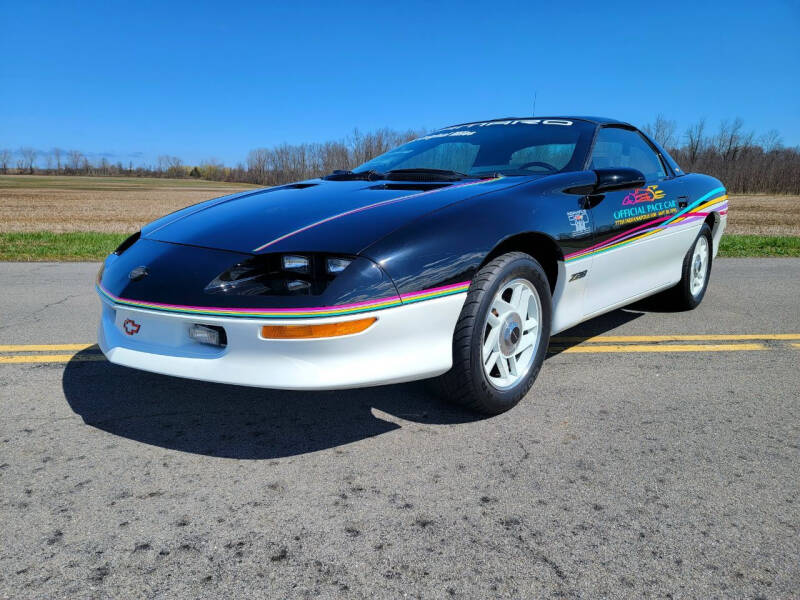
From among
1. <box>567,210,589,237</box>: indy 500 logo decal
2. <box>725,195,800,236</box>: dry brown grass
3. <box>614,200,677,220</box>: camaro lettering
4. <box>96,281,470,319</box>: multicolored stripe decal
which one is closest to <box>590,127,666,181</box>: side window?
<box>614,200,677,220</box>: camaro lettering

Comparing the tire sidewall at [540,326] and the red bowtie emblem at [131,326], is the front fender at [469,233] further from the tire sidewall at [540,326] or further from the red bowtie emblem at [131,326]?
the red bowtie emblem at [131,326]

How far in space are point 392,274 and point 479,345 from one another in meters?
0.53

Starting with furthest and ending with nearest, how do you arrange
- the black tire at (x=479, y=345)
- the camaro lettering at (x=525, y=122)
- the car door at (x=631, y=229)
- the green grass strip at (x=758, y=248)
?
1. the green grass strip at (x=758, y=248)
2. the camaro lettering at (x=525, y=122)
3. the car door at (x=631, y=229)
4. the black tire at (x=479, y=345)

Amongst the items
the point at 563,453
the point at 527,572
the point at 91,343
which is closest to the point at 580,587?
the point at 527,572

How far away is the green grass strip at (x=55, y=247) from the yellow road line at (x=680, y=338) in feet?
21.6

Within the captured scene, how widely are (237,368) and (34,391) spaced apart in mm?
1474

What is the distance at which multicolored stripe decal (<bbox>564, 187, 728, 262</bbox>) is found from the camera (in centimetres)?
324

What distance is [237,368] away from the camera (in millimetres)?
2244

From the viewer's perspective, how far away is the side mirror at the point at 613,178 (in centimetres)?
325

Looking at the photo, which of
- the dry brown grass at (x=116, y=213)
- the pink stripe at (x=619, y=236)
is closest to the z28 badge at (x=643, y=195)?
the pink stripe at (x=619, y=236)

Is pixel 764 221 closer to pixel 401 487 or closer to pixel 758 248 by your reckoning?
pixel 758 248

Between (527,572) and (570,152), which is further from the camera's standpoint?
(570,152)

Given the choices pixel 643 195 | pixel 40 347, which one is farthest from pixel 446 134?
pixel 40 347

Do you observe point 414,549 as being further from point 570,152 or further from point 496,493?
point 570,152
